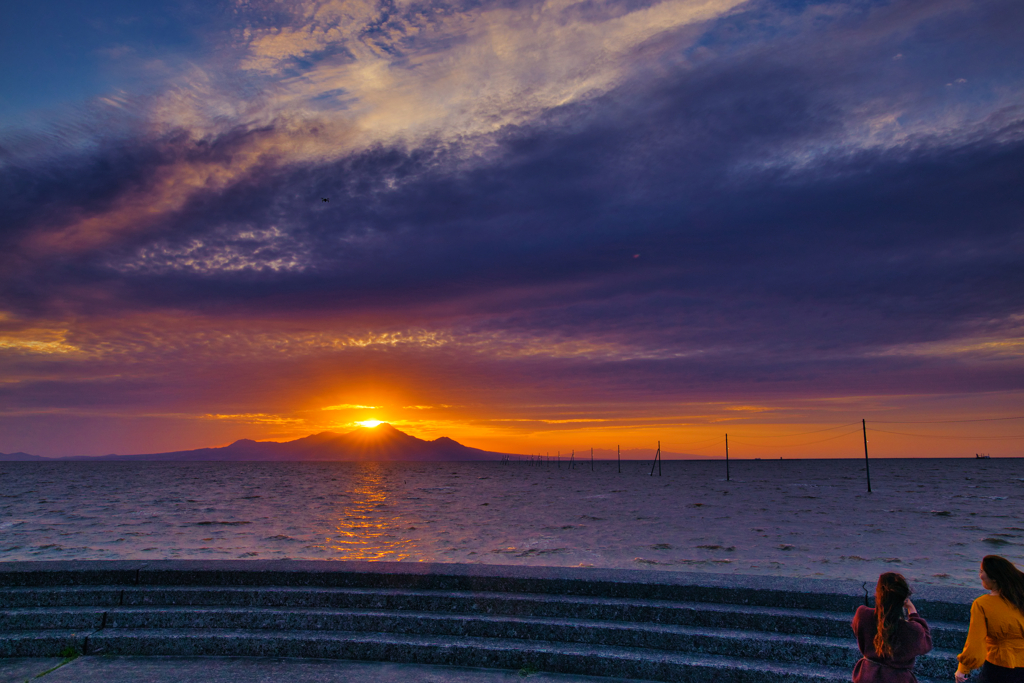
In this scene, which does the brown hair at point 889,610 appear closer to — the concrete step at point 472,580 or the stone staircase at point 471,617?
the stone staircase at point 471,617

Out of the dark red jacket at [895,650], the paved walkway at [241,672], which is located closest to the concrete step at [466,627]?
the paved walkway at [241,672]

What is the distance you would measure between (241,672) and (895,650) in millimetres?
6112

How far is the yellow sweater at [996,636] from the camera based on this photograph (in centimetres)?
432

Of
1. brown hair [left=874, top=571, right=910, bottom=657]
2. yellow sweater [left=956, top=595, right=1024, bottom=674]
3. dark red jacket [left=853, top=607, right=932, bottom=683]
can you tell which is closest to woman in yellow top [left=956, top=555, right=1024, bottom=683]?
yellow sweater [left=956, top=595, right=1024, bottom=674]

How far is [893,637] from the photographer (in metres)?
4.20

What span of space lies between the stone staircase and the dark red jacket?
186 cm

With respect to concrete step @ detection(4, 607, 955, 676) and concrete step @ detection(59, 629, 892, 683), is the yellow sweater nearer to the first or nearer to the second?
concrete step @ detection(59, 629, 892, 683)

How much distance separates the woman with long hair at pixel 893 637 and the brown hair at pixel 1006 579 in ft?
2.13

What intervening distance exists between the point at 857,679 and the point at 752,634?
2.50 meters

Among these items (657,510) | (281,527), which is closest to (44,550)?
(281,527)

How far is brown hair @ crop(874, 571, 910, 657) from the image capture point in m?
4.19

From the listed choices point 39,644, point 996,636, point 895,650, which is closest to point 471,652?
point 895,650

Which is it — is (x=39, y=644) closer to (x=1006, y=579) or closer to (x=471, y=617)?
(x=471, y=617)

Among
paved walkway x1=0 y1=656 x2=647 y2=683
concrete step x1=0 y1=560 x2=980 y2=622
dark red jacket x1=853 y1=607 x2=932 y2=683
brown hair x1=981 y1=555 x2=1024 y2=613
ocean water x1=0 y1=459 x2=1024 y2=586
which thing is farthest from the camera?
ocean water x1=0 y1=459 x2=1024 y2=586
